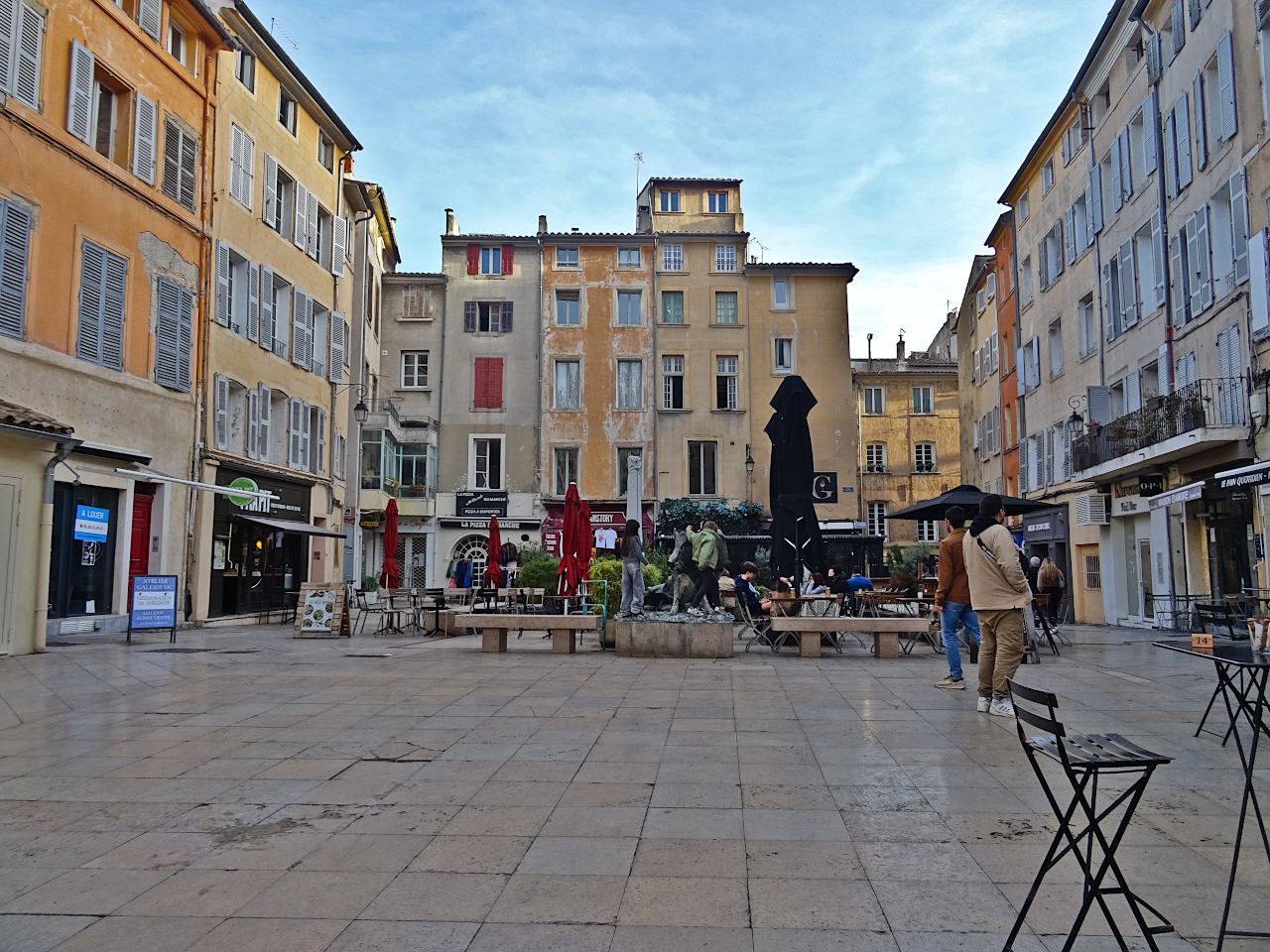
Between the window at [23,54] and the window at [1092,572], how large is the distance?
76.6ft

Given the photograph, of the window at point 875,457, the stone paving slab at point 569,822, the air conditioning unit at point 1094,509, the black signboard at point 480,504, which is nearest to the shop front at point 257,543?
the black signboard at point 480,504

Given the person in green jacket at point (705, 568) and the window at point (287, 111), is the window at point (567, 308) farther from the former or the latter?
the person in green jacket at point (705, 568)

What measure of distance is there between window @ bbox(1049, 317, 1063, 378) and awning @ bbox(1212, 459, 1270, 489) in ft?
40.4

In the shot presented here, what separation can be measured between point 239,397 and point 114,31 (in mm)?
7401

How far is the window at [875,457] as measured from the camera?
A: 45094 mm

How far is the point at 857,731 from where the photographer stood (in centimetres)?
720

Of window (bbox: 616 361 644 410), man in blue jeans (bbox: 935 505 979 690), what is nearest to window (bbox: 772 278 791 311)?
window (bbox: 616 361 644 410)

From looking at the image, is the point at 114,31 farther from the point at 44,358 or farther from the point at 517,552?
the point at 517,552

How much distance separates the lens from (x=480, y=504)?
36.8 meters

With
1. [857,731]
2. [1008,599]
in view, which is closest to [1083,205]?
[1008,599]

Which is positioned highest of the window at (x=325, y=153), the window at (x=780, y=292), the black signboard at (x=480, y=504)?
the window at (x=325, y=153)

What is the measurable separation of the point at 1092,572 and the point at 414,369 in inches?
975

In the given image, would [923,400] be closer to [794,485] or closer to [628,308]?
[628,308]

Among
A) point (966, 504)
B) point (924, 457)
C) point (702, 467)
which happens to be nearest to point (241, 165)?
point (966, 504)
